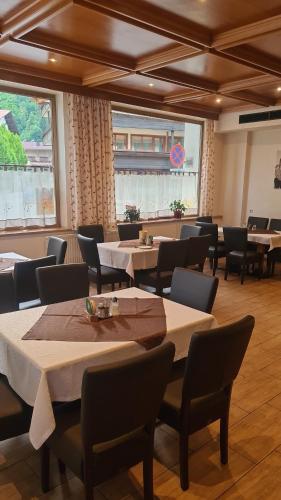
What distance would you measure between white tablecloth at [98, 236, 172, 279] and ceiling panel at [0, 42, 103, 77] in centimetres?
228

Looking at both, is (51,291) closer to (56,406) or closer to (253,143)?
(56,406)

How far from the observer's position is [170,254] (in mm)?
4035

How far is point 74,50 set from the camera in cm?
376

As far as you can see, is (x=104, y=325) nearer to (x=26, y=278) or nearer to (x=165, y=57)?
(x=26, y=278)

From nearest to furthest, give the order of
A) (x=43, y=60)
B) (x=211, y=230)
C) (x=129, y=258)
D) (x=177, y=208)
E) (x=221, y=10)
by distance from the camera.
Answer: (x=221, y=10), (x=129, y=258), (x=43, y=60), (x=211, y=230), (x=177, y=208)

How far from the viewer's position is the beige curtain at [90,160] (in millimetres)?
5426

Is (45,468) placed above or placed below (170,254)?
below

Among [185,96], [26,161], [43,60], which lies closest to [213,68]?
[185,96]

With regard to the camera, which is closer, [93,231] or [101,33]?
[101,33]

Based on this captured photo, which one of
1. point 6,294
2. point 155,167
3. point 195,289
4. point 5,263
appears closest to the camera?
point 6,294

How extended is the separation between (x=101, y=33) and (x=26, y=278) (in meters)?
2.42

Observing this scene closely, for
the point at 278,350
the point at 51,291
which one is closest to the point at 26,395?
the point at 51,291

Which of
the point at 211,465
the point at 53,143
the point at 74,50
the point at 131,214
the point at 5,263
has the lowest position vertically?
the point at 211,465

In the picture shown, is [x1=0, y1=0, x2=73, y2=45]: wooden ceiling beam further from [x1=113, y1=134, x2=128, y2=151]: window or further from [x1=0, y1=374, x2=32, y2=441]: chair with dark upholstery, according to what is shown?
[x1=113, y1=134, x2=128, y2=151]: window
